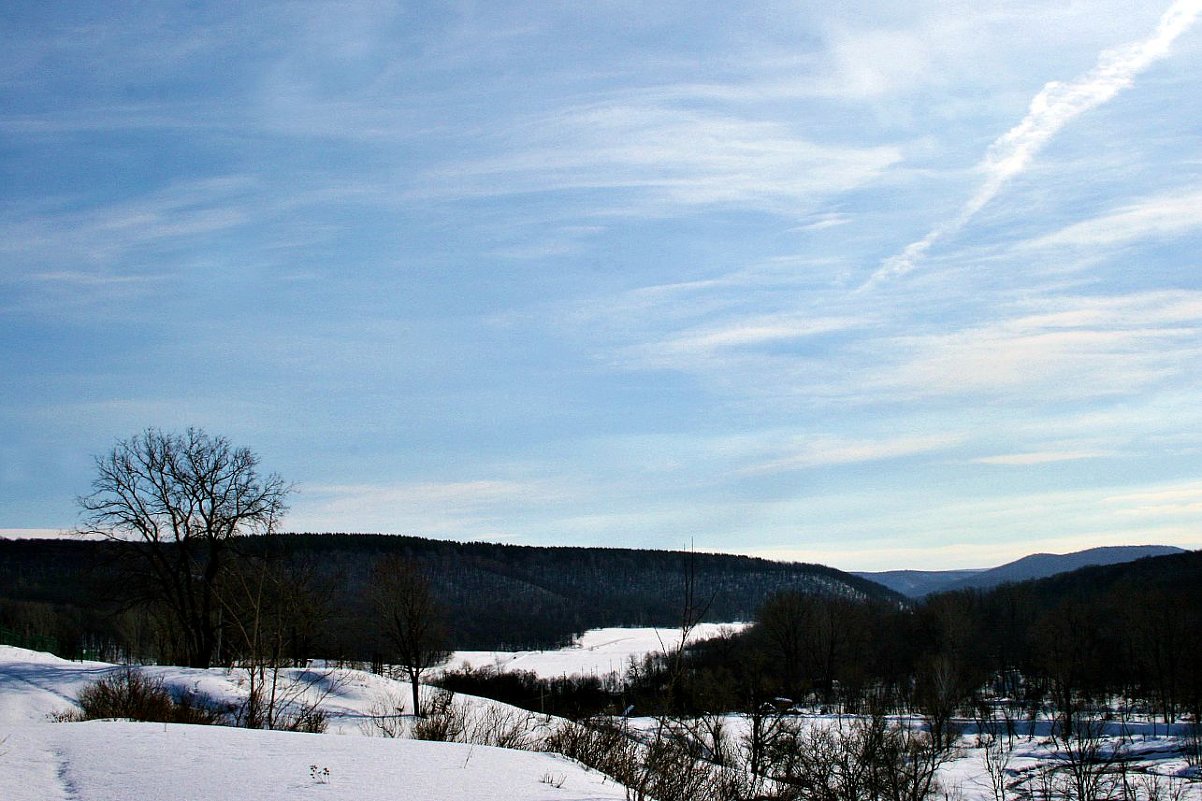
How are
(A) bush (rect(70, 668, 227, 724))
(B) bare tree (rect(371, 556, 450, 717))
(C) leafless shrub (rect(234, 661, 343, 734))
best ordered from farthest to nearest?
(B) bare tree (rect(371, 556, 450, 717))
(C) leafless shrub (rect(234, 661, 343, 734))
(A) bush (rect(70, 668, 227, 724))

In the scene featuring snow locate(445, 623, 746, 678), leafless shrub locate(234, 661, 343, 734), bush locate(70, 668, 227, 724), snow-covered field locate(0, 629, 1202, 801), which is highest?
snow-covered field locate(0, 629, 1202, 801)

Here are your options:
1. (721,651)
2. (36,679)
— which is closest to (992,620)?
(721,651)

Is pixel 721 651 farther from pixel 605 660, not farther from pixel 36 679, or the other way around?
pixel 36 679

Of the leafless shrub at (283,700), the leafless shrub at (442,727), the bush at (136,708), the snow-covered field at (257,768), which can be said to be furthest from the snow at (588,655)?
the snow-covered field at (257,768)

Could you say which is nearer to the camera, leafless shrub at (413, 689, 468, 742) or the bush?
leafless shrub at (413, 689, 468, 742)

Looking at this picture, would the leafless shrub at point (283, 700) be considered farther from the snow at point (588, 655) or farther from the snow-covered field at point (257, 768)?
the snow at point (588, 655)

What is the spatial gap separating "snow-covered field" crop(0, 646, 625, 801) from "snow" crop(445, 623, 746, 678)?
8732 centimetres

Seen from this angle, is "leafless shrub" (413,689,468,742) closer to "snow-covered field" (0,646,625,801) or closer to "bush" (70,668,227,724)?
"snow-covered field" (0,646,625,801)

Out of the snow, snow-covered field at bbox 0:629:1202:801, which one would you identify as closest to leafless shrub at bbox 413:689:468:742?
snow-covered field at bbox 0:629:1202:801

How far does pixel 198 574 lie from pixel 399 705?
41.5 feet

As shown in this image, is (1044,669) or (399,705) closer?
(399,705)

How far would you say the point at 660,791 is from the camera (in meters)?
11.2

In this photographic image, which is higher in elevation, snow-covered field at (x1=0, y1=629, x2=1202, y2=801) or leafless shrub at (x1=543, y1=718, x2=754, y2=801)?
snow-covered field at (x1=0, y1=629, x2=1202, y2=801)

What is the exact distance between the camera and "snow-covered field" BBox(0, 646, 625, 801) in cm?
816
